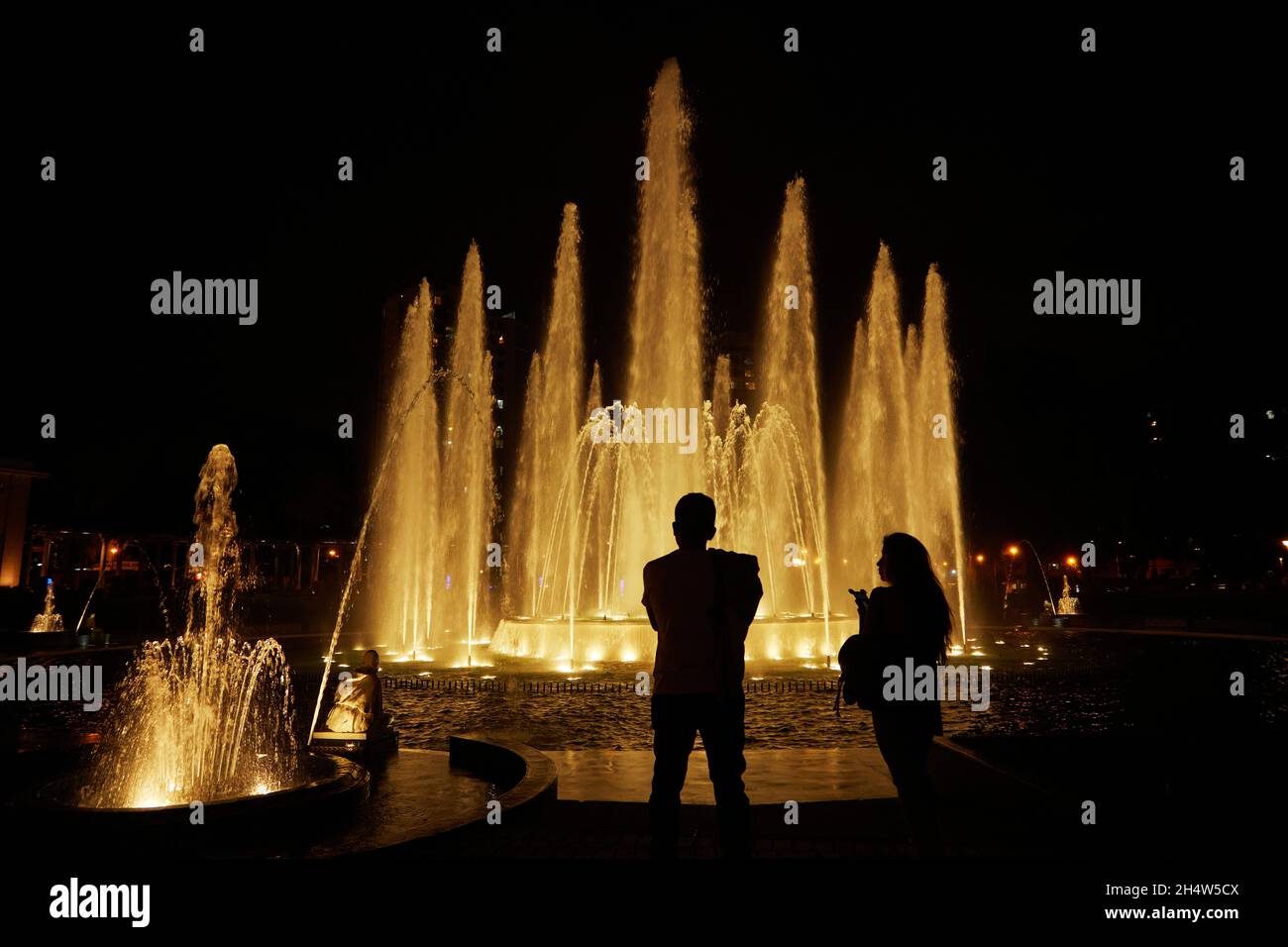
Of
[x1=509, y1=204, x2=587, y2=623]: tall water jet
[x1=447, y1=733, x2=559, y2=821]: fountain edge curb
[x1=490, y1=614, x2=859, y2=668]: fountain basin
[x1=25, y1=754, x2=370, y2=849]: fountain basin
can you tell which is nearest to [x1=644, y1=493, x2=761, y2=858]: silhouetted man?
[x1=447, y1=733, x2=559, y2=821]: fountain edge curb

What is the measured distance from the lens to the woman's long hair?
4.85 metres

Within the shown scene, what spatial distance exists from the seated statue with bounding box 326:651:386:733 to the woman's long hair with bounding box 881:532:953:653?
561 cm

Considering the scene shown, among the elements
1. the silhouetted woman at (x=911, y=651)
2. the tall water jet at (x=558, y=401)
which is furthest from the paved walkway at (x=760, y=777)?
the tall water jet at (x=558, y=401)

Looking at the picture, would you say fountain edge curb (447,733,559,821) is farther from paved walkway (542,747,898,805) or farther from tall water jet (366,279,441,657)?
tall water jet (366,279,441,657)

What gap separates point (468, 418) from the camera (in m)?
34.0

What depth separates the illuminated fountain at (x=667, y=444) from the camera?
2148 cm

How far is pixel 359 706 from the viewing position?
8781 mm

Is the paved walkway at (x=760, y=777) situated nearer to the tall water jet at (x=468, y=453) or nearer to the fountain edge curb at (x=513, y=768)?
the fountain edge curb at (x=513, y=768)

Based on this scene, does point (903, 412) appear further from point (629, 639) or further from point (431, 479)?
point (431, 479)

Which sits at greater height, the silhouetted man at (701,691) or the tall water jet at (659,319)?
the tall water jet at (659,319)

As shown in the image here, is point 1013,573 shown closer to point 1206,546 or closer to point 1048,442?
point 1048,442

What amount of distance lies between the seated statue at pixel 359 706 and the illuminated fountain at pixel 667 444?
898 centimetres

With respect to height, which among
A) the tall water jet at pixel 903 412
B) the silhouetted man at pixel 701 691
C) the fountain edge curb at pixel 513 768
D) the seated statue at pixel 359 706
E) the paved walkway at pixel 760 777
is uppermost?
the tall water jet at pixel 903 412

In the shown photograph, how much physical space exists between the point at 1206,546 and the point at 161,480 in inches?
2097
